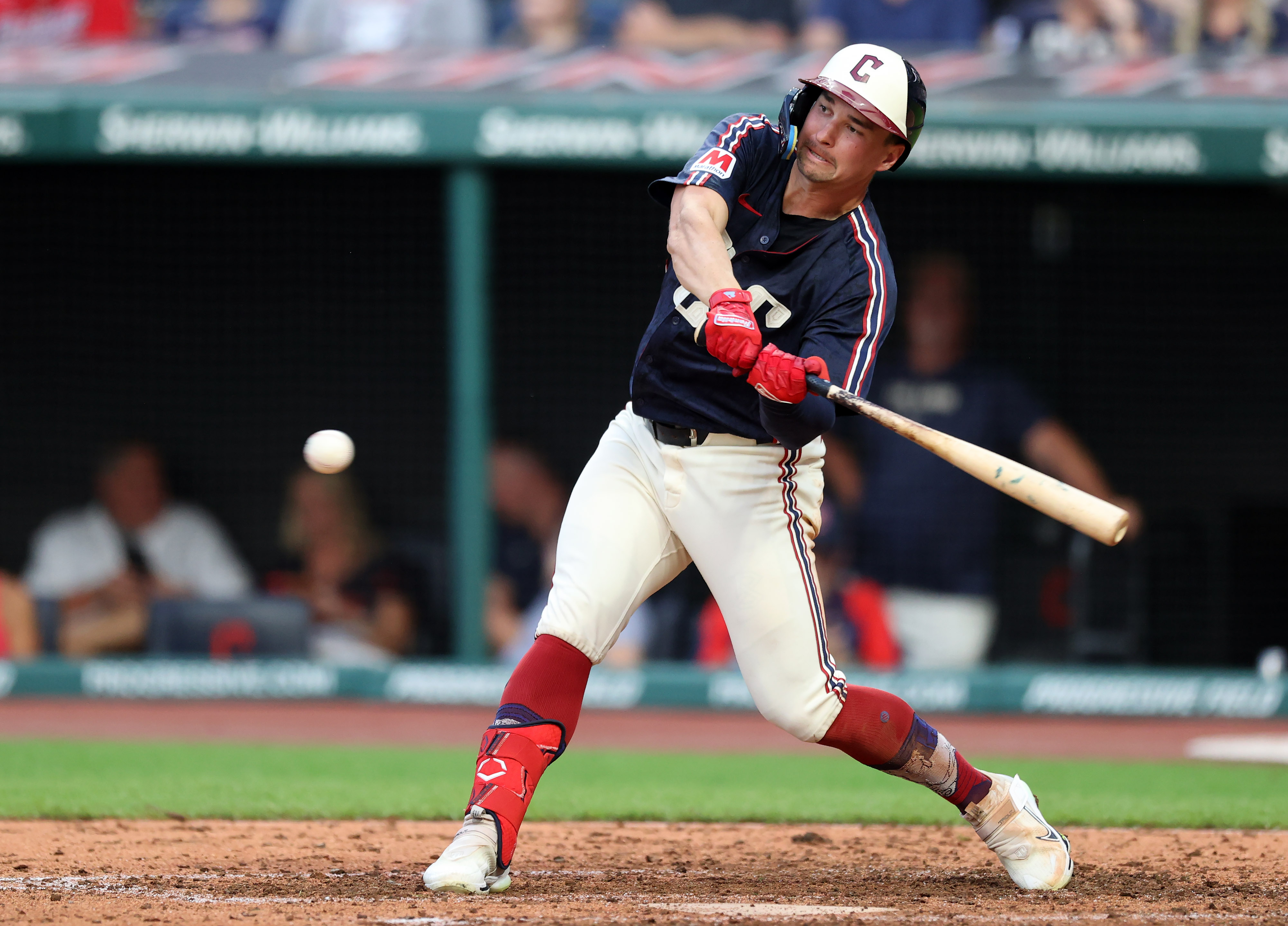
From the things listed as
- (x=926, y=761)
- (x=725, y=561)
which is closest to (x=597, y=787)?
(x=926, y=761)

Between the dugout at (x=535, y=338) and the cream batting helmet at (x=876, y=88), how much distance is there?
3.88m

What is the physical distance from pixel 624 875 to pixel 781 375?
1.19 meters

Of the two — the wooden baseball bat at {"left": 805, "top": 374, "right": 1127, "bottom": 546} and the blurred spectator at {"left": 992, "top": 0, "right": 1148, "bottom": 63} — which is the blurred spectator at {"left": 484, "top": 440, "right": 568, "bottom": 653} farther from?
the wooden baseball bat at {"left": 805, "top": 374, "right": 1127, "bottom": 546}

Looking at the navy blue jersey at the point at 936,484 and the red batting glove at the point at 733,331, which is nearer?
the red batting glove at the point at 733,331

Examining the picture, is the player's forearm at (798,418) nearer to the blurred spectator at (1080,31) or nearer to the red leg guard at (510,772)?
the red leg guard at (510,772)

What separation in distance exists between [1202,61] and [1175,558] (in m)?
2.16

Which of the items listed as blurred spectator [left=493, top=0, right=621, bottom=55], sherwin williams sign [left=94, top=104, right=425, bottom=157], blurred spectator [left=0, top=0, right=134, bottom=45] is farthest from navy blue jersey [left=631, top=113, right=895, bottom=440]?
blurred spectator [left=0, top=0, right=134, bottom=45]

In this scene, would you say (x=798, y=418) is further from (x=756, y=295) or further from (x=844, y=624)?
(x=844, y=624)

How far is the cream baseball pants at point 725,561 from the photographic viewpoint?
3006mm

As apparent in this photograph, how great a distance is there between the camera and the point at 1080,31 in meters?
6.73

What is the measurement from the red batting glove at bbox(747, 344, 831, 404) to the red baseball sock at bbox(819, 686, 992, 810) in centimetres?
66

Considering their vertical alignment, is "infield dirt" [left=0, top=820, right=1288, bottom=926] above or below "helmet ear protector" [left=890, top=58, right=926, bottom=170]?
below

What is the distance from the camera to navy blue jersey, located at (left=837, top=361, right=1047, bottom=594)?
6465 millimetres

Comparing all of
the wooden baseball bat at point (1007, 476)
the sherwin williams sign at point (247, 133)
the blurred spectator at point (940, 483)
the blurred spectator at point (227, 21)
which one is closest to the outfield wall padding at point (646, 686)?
the blurred spectator at point (940, 483)
